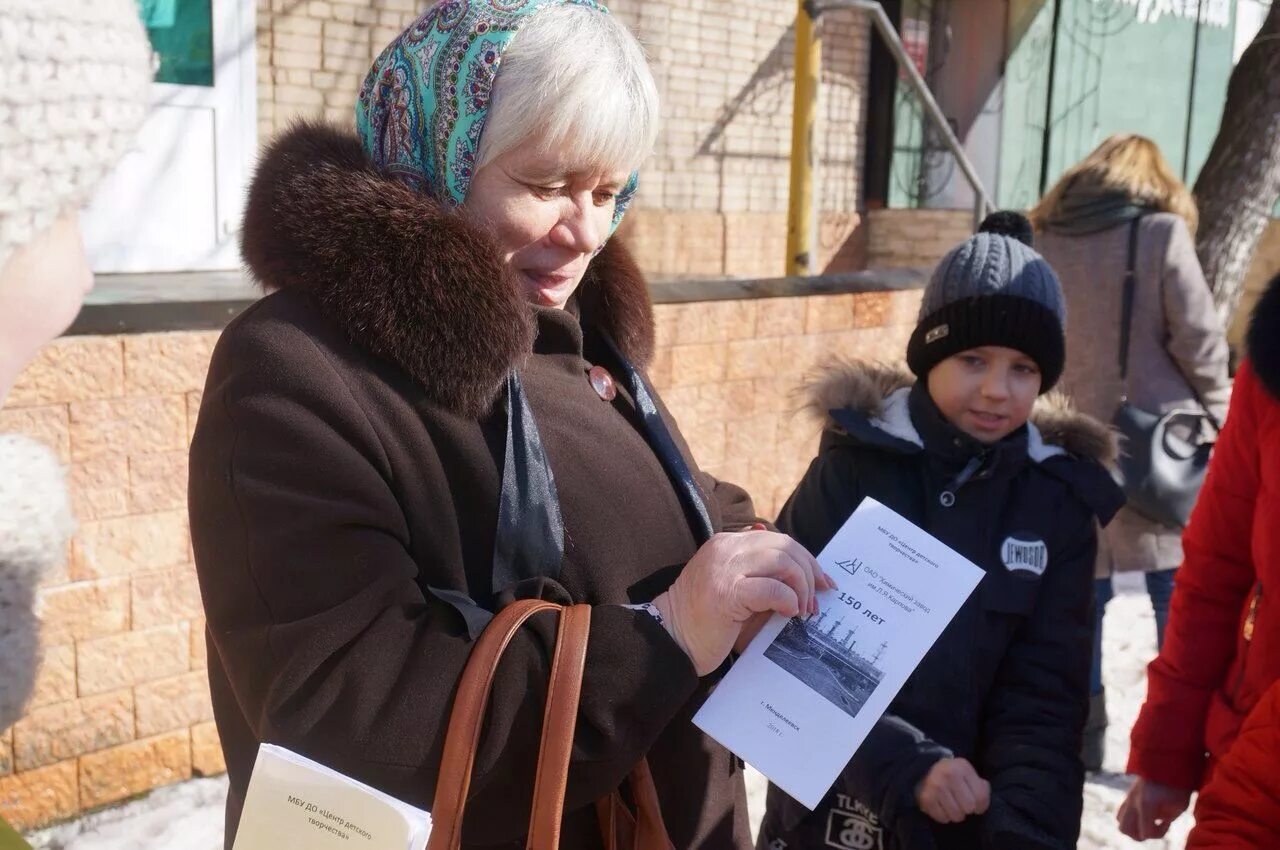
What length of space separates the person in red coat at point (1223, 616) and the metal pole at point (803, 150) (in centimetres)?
353

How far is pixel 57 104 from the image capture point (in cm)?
86

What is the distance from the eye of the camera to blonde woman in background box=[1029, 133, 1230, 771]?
3.69 metres

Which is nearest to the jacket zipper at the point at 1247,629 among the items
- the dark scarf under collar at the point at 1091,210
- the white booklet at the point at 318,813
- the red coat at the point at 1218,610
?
the red coat at the point at 1218,610

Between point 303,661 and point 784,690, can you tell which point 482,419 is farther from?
point 784,690

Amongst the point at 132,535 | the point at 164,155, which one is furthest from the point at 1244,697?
the point at 164,155

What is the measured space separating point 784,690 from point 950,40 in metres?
9.51

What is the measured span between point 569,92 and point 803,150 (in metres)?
4.37

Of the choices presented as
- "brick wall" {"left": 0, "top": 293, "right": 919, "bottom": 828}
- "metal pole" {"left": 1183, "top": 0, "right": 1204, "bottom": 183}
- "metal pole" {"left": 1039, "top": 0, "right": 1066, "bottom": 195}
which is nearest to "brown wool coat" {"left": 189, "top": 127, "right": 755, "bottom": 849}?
"brick wall" {"left": 0, "top": 293, "right": 919, "bottom": 828}

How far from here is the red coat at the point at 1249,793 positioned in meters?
1.57

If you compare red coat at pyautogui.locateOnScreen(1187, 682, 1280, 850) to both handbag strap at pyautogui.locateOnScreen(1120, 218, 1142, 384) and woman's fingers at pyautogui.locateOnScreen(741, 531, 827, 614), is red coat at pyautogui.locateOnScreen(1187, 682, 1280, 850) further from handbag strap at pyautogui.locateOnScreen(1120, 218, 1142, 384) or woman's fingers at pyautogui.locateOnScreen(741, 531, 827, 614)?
handbag strap at pyautogui.locateOnScreen(1120, 218, 1142, 384)

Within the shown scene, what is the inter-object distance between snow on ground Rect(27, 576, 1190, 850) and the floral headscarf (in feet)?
7.38

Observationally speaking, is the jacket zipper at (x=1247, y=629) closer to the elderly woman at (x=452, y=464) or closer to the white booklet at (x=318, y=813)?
the elderly woman at (x=452, y=464)

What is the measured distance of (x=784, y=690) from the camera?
1433mm

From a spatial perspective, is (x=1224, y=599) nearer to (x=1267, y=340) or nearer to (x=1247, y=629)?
(x=1247, y=629)
